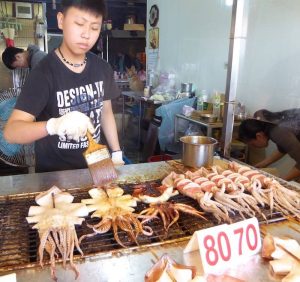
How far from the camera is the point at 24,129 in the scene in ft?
6.57

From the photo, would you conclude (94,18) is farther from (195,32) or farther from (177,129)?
(195,32)

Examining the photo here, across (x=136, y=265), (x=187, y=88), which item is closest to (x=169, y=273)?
(x=136, y=265)

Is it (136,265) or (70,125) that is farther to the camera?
(70,125)

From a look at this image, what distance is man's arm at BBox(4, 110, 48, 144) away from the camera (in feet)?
6.53

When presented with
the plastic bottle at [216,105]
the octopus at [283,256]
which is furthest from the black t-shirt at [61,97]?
the plastic bottle at [216,105]

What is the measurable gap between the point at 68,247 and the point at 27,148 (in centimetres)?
251

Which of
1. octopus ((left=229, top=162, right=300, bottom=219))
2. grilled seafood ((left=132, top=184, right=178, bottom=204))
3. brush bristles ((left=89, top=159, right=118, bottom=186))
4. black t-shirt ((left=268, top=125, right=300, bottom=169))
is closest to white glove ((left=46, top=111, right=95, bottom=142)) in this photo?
brush bristles ((left=89, top=159, right=118, bottom=186))

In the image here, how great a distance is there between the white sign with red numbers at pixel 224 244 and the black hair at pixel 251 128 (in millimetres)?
2780

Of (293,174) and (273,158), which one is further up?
(273,158)

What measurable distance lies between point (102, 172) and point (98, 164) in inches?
2.2

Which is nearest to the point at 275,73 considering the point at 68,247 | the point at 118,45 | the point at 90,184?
the point at 90,184

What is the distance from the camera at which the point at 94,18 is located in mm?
2189

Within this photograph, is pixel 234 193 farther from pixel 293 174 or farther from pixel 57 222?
pixel 293 174

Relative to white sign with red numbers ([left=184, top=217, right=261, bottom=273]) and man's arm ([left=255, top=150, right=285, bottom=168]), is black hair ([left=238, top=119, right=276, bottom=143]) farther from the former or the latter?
white sign with red numbers ([left=184, top=217, right=261, bottom=273])
